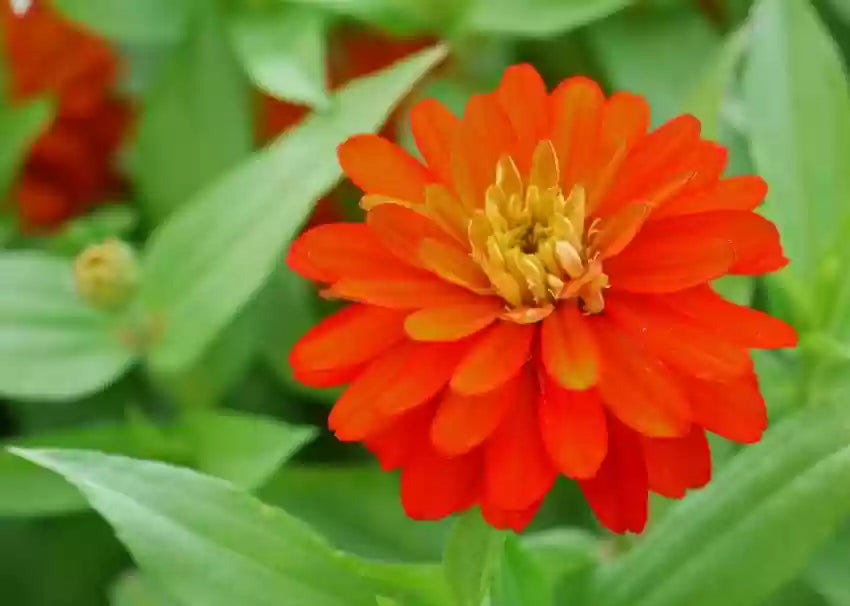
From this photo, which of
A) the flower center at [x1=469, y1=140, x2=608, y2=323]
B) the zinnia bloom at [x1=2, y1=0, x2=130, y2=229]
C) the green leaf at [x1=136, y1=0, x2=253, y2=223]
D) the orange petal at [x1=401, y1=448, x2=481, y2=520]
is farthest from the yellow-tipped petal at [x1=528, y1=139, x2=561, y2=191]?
the zinnia bloom at [x1=2, y1=0, x2=130, y2=229]

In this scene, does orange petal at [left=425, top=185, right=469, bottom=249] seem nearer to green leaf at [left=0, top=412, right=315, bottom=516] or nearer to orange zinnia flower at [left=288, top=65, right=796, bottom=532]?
orange zinnia flower at [left=288, top=65, right=796, bottom=532]

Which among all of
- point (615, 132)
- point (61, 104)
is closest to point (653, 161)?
point (615, 132)

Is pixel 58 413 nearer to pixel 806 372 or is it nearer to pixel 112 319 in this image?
pixel 112 319

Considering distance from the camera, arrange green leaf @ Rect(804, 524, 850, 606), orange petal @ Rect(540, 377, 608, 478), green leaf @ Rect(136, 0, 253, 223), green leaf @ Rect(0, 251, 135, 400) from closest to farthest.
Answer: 1. orange petal @ Rect(540, 377, 608, 478)
2. green leaf @ Rect(804, 524, 850, 606)
3. green leaf @ Rect(0, 251, 135, 400)
4. green leaf @ Rect(136, 0, 253, 223)

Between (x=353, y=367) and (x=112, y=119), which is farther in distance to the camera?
(x=112, y=119)

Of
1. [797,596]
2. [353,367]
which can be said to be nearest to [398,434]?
[353,367]

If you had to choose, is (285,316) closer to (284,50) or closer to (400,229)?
(284,50)
